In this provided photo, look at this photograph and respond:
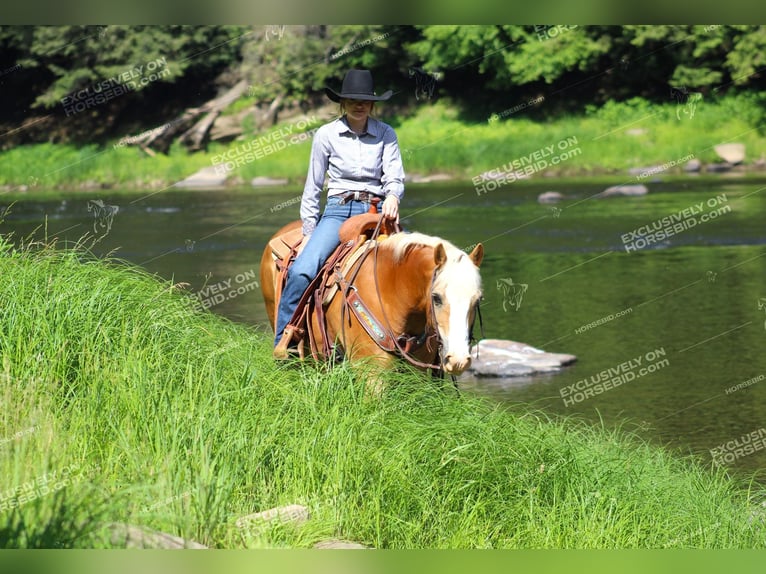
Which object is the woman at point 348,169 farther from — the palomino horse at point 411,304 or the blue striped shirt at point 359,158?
the palomino horse at point 411,304

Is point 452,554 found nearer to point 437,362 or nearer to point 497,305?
point 437,362

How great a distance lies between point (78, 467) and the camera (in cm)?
639

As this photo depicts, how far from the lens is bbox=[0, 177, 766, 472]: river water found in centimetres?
1307

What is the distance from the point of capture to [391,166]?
8766 millimetres

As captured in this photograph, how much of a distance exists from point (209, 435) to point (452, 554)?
74.7 inches

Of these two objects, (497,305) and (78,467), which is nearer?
(78,467)

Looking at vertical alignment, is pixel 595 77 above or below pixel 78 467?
below

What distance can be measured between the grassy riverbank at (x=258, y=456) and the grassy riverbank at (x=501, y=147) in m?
29.7

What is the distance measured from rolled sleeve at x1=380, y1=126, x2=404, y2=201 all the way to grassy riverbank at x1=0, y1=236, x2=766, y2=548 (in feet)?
4.85

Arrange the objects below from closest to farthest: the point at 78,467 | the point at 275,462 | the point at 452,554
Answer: the point at 452,554 < the point at 78,467 < the point at 275,462

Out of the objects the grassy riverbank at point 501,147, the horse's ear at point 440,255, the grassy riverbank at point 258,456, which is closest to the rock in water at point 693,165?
the grassy riverbank at point 501,147

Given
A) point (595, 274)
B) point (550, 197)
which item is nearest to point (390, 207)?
point (595, 274)

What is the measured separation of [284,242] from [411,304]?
2.18 m

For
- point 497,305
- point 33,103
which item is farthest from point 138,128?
point 497,305
